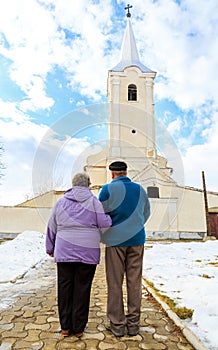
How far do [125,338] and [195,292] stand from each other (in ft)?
6.90

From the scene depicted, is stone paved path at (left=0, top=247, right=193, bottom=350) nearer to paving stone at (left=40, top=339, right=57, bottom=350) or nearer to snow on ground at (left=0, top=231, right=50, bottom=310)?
paving stone at (left=40, top=339, right=57, bottom=350)

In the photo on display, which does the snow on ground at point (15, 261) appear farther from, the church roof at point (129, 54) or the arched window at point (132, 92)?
the church roof at point (129, 54)

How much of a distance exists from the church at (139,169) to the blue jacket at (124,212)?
681 inches

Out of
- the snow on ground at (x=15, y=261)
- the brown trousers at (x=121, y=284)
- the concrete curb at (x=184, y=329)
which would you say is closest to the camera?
the concrete curb at (x=184, y=329)

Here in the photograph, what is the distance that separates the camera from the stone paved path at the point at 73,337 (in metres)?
2.94

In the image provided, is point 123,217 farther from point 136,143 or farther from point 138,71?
point 138,71

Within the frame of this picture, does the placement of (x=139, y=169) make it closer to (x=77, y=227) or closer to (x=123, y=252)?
(x=123, y=252)

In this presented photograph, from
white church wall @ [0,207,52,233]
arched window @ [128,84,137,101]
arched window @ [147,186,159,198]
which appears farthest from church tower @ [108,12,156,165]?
white church wall @ [0,207,52,233]

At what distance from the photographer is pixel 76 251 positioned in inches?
123

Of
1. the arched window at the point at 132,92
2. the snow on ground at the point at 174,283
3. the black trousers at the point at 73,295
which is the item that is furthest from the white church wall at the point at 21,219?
the black trousers at the point at 73,295

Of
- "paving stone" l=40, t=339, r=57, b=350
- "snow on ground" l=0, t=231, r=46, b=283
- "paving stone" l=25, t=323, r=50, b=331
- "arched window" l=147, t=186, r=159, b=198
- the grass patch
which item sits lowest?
"paving stone" l=40, t=339, r=57, b=350

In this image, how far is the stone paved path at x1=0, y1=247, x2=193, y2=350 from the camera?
2.94m

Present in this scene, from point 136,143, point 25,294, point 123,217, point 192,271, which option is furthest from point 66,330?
point 136,143

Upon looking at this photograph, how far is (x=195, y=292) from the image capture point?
15.8ft
